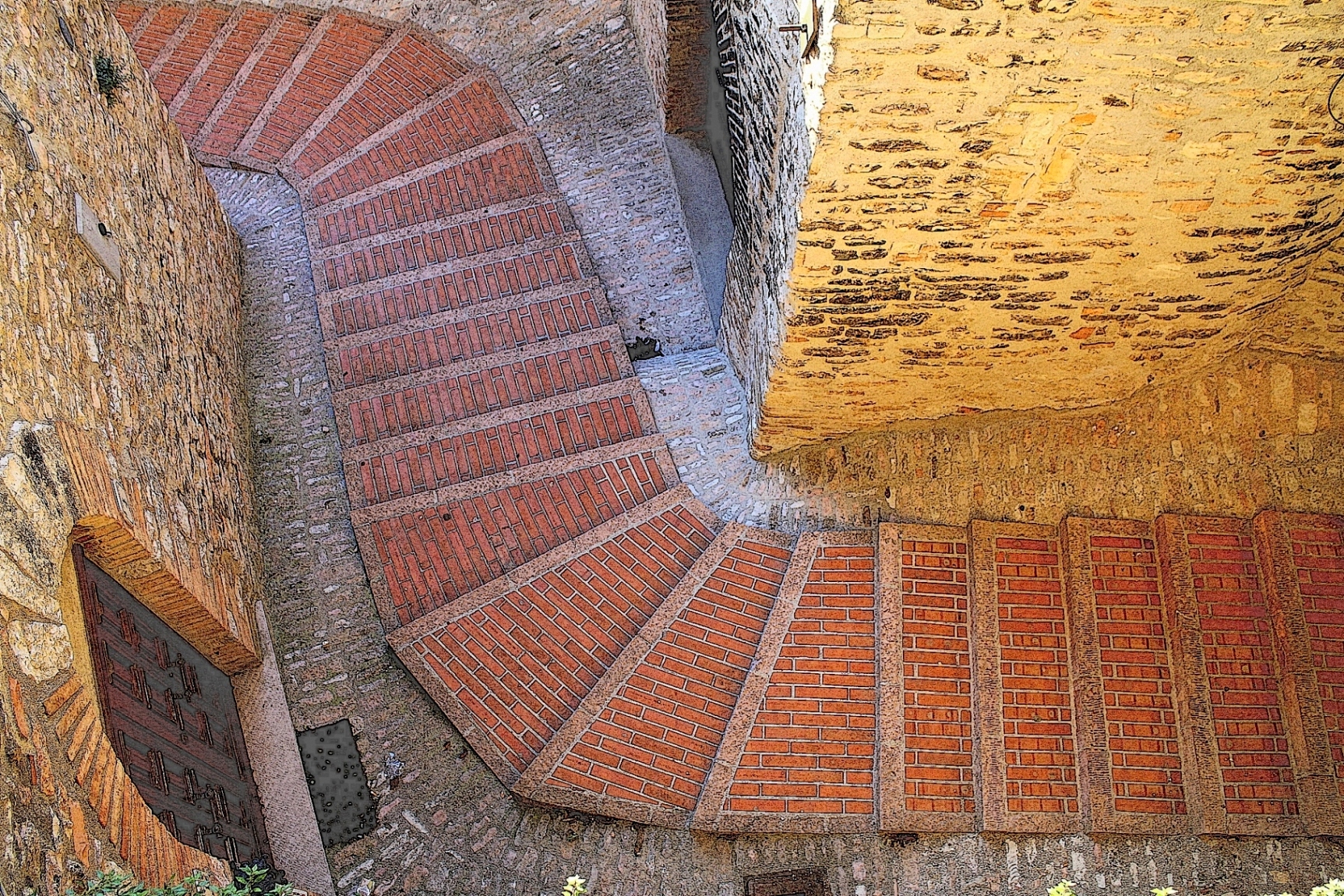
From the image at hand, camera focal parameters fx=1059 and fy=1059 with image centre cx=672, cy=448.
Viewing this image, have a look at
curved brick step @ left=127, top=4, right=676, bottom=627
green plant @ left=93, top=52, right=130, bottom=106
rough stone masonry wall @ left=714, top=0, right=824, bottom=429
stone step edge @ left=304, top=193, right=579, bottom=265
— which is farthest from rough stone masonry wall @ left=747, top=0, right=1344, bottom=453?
green plant @ left=93, top=52, right=130, bottom=106

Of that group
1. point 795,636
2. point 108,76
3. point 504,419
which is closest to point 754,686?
point 795,636

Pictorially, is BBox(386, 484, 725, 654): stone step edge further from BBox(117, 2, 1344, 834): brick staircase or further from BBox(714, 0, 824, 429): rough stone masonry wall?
BBox(714, 0, 824, 429): rough stone masonry wall

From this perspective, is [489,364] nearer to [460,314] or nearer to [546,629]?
[460,314]

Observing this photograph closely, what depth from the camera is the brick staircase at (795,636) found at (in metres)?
4.27

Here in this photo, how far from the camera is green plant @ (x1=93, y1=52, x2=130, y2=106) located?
4.59m

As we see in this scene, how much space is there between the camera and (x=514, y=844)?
4344mm

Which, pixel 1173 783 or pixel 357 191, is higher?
pixel 357 191

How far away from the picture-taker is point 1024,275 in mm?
4023

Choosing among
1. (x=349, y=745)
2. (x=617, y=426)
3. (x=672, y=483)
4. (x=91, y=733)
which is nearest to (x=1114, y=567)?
(x=672, y=483)

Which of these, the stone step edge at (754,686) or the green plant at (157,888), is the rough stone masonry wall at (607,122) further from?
the green plant at (157,888)

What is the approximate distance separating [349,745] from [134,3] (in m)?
6.16

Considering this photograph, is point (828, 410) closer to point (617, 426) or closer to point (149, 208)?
point (617, 426)

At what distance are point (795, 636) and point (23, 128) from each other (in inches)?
138

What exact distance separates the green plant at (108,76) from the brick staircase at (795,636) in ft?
5.51
